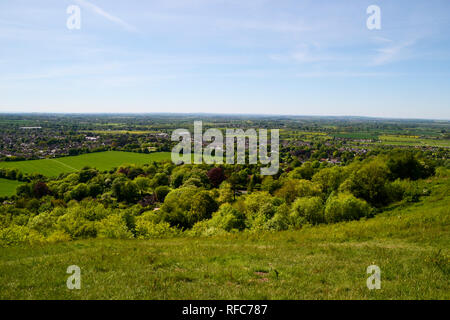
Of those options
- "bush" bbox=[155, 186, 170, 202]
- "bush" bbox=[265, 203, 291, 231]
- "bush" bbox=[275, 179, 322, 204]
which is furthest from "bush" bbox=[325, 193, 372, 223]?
"bush" bbox=[155, 186, 170, 202]

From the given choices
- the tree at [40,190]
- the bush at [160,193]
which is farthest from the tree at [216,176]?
the tree at [40,190]

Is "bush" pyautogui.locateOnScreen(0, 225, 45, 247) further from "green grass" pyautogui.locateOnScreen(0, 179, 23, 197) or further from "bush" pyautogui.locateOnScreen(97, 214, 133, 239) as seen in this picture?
"green grass" pyautogui.locateOnScreen(0, 179, 23, 197)

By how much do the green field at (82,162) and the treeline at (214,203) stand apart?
21.5 m

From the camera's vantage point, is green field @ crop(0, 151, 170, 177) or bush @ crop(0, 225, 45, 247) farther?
green field @ crop(0, 151, 170, 177)

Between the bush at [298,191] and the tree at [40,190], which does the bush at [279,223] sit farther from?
the tree at [40,190]

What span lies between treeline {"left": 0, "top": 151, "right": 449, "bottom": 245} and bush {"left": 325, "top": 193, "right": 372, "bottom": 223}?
9 cm

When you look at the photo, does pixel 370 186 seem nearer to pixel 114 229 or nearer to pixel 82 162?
pixel 114 229

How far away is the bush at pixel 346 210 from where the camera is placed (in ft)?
81.4

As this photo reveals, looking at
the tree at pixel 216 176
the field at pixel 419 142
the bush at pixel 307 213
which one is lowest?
the tree at pixel 216 176

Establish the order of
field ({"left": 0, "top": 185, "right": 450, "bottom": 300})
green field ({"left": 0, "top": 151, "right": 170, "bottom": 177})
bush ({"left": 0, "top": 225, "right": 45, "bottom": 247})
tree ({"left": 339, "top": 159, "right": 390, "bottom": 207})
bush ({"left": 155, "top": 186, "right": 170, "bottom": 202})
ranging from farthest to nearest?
green field ({"left": 0, "top": 151, "right": 170, "bottom": 177}), bush ({"left": 155, "top": 186, "right": 170, "bottom": 202}), tree ({"left": 339, "top": 159, "right": 390, "bottom": 207}), bush ({"left": 0, "top": 225, "right": 45, "bottom": 247}), field ({"left": 0, "top": 185, "right": 450, "bottom": 300})

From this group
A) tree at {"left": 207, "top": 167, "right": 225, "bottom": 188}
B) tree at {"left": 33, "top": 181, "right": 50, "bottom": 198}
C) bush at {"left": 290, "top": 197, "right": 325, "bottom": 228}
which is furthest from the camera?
tree at {"left": 207, "top": 167, "right": 225, "bottom": 188}

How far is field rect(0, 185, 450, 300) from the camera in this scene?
7.37 meters

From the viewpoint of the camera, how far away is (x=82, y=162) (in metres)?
95.8
